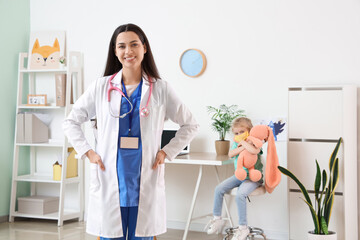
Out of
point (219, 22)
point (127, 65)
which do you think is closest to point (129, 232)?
point (127, 65)

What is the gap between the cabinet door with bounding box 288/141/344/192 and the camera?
142 inches

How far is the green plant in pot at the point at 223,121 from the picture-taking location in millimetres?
4047

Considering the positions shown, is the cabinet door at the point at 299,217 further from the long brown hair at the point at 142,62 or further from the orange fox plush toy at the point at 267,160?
the long brown hair at the point at 142,62

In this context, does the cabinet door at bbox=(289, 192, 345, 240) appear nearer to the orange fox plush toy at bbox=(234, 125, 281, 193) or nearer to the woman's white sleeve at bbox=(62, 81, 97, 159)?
the orange fox plush toy at bbox=(234, 125, 281, 193)

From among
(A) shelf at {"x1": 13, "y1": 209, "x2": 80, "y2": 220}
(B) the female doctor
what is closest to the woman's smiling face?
(B) the female doctor

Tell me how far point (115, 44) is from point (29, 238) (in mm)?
2717

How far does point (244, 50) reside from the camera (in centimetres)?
416

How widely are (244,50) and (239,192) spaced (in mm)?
1309

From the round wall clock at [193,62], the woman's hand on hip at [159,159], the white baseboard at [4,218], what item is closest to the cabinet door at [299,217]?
the round wall clock at [193,62]

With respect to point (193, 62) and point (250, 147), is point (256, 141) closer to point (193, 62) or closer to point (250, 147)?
point (250, 147)

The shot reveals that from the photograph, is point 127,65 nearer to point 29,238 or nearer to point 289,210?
point 289,210

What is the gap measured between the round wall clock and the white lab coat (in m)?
2.31

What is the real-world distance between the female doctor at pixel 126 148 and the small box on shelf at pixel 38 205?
3.01 m

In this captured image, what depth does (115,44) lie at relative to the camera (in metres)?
1.99
